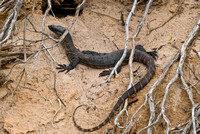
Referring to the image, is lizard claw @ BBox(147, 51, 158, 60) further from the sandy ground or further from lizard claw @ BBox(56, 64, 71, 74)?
lizard claw @ BBox(56, 64, 71, 74)

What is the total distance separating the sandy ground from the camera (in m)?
4.14

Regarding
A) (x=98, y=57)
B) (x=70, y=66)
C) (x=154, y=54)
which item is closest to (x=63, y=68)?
(x=70, y=66)

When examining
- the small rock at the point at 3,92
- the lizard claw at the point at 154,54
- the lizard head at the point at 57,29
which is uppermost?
the lizard head at the point at 57,29

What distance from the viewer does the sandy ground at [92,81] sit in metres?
4.14

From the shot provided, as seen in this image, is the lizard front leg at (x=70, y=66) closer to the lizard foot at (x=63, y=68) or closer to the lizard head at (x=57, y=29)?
the lizard foot at (x=63, y=68)

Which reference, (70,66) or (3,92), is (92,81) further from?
(3,92)

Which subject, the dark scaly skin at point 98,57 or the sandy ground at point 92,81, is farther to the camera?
the dark scaly skin at point 98,57

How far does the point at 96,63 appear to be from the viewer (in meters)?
5.59

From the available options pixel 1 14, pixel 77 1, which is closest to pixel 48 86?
pixel 1 14

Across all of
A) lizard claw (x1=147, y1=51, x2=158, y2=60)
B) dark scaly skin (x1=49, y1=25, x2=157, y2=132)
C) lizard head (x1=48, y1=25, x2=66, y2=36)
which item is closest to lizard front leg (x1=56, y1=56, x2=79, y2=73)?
dark scaly skin (x1=49, y1=25, x2=157, y2=132)

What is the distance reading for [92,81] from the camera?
505cm

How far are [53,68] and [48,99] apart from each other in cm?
89

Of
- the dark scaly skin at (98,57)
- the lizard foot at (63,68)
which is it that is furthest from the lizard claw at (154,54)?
the lizard foot at (63,68)

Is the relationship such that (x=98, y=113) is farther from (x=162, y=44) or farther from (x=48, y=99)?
(x=162, y=44)
